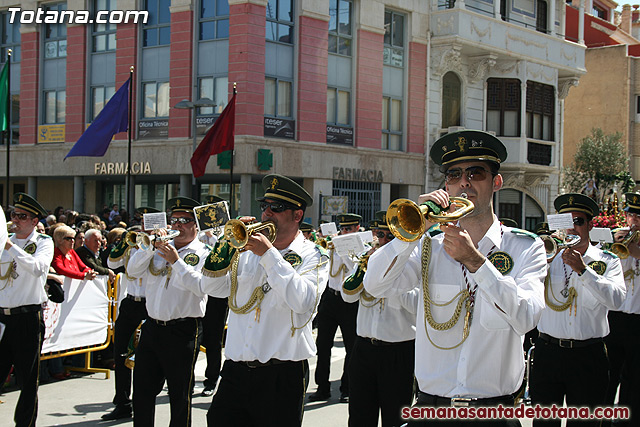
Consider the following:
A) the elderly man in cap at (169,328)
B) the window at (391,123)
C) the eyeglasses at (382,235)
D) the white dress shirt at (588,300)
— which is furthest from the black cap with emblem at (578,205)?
the window at (391,123)

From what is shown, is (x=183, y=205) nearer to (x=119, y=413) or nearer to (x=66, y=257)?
(x=119, y=413)

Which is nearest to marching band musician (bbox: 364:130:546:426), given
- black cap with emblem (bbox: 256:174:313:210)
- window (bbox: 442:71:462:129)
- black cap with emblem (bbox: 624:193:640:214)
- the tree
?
black cap with emblem (bbox: 256:174:313:210)

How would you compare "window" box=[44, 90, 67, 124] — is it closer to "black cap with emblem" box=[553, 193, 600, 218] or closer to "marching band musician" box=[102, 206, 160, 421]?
"marching band musician" box=[102, 206, 160, 421]

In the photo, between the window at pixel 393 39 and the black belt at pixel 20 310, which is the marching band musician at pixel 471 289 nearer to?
the black belt at pixel 20 310

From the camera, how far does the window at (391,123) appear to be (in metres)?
26.8

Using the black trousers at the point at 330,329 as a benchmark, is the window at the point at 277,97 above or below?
above

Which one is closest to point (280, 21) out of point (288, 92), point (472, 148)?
point (288, 92)

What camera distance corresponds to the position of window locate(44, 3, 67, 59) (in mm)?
26000

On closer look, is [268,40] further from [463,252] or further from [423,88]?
[463,252]

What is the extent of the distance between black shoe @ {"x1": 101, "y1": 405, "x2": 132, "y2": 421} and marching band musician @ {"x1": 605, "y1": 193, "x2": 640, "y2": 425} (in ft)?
16.5

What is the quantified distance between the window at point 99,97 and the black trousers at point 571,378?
860 inches

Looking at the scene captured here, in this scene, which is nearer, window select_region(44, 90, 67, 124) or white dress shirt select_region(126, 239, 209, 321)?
white dress shirt select_region(126, 239, 209, 321)

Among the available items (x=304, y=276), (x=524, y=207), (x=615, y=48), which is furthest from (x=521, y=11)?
(x=304, y=276)

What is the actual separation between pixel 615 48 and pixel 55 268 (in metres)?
39.1
